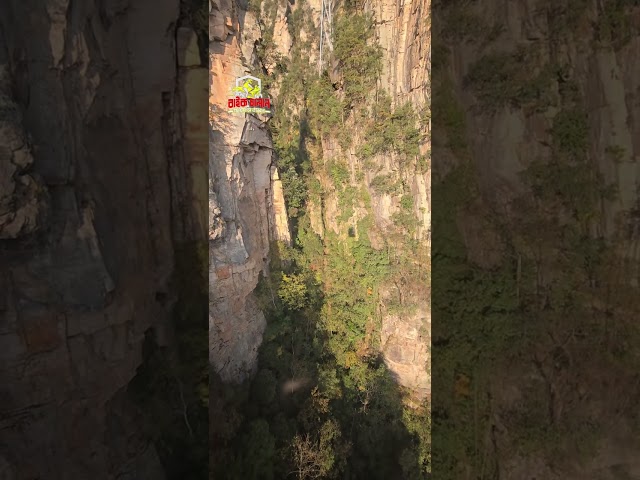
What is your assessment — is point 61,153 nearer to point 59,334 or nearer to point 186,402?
point 59,334

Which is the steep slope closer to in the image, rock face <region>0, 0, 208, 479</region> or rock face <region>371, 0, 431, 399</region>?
rock face <region>371, 0, 431, 399</region>

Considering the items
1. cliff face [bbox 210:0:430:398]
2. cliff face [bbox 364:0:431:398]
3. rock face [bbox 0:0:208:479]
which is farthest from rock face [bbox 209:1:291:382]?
cliff face [bbox 364:0:431:398]

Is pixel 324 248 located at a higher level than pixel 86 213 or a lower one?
lower

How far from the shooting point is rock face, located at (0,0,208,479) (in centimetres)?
356

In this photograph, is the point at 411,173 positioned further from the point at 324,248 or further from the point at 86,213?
the point at 86,213

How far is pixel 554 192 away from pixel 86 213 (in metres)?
6.17

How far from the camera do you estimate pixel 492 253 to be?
5.30 meters
